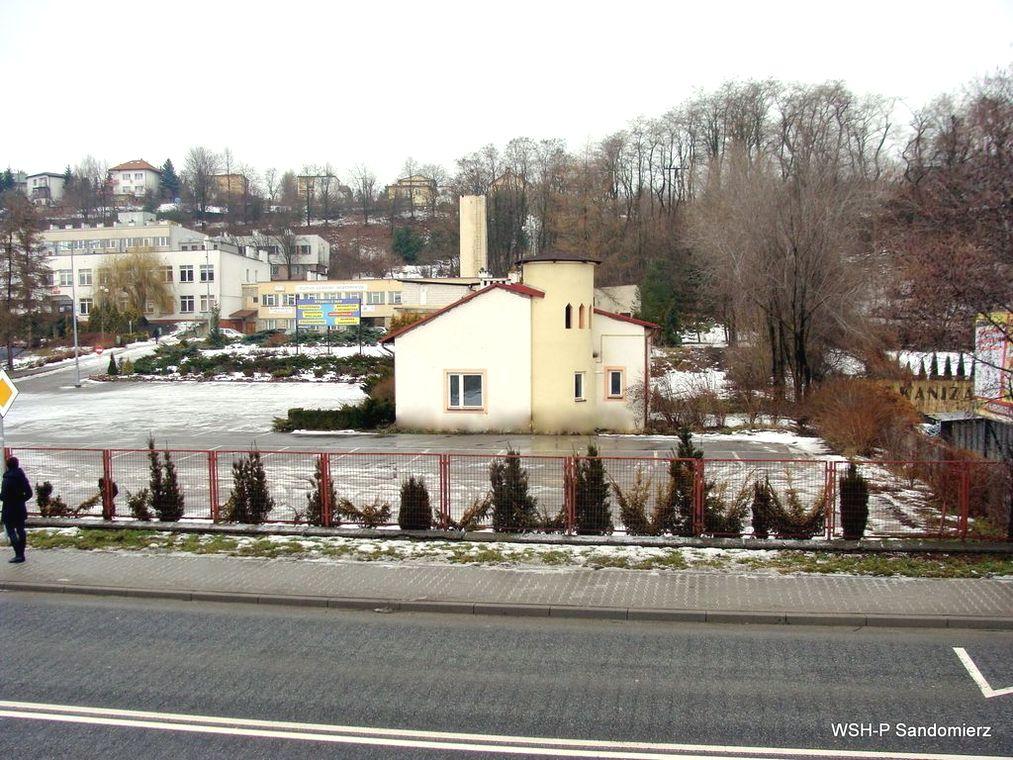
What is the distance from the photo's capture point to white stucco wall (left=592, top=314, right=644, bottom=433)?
99.1 feet

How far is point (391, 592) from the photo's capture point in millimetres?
10273

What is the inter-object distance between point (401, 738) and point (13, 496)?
852cm

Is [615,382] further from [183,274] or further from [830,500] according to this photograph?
[183,274]

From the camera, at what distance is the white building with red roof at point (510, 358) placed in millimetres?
28922

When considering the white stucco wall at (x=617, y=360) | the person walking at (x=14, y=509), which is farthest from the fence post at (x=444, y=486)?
the white stucco wall at (x=617, y=360)

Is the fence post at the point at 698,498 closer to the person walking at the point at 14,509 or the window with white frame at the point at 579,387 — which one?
the person walking at the point at 14,509

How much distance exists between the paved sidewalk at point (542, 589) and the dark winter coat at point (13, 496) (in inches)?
27.5

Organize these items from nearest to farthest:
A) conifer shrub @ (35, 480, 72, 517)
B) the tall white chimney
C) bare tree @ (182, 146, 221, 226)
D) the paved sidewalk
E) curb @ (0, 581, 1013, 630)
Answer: curb @ (0, 581, 1013, 630) → the paved sidewalk → conifer shrub @ (35, 480, 72, 517) → the tall white chimney → bare tree @ (182, 146, 221, 226)

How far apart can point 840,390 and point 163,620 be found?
78.8ft

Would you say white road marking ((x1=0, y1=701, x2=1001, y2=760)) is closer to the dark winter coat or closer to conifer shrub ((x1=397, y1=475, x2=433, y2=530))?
the dark winter coat

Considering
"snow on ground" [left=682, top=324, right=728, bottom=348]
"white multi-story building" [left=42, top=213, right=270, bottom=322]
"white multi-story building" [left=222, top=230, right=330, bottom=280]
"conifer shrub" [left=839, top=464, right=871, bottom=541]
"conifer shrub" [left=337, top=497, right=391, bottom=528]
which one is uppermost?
"white multi-story building" [left=222, top=230, right=330, bottom=280]

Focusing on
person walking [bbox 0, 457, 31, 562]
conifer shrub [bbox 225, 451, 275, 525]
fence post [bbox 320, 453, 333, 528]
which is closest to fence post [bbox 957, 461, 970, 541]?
fence post [bbox 320, 453, 333, 528]

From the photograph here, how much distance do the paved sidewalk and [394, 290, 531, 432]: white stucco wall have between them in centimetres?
1756

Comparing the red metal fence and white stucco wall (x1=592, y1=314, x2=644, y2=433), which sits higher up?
white stucco wall (x1=592, y1=314, x2=644, y2=433)
